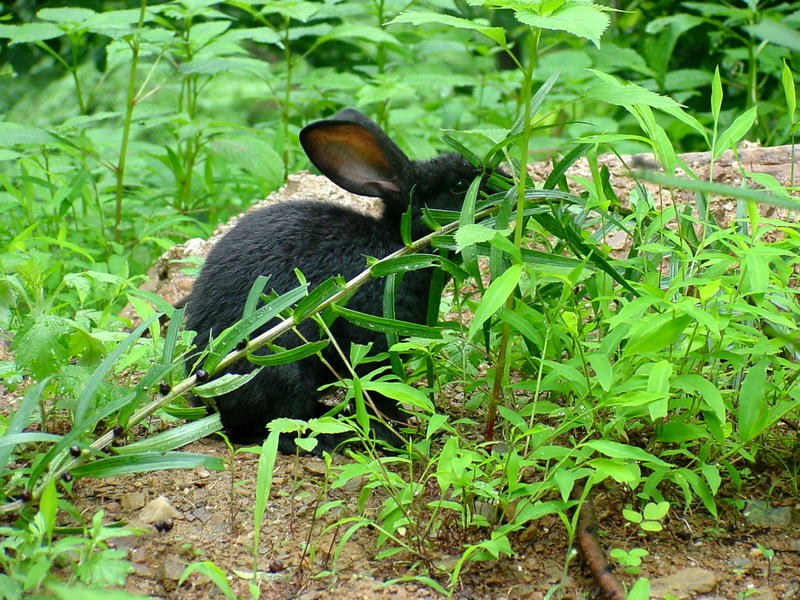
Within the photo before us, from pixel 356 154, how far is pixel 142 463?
6.17 feet

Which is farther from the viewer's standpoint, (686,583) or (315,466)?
(315,466)

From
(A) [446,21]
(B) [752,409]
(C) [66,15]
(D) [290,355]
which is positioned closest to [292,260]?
(D) [290,355]

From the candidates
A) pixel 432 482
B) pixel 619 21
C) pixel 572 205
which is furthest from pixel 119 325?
pixel 619 21

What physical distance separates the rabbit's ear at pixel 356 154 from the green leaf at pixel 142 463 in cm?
167

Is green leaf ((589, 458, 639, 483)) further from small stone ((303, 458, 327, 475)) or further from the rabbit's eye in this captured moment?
the rabbit's eye

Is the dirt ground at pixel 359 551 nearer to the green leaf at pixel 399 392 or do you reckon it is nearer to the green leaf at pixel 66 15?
the green leaf at pixel 399 392

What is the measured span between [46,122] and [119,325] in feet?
12.0

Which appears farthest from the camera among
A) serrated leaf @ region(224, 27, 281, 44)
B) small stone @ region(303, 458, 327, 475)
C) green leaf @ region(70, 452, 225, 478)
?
serrated leaf @ region(224, 27, 281, 44)

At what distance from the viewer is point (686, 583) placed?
2148 mm

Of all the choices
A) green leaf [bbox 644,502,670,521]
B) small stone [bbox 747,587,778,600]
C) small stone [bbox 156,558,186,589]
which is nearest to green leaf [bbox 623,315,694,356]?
green leaf [bbox 644,502,670,521]

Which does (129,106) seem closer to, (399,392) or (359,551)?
(399,392)

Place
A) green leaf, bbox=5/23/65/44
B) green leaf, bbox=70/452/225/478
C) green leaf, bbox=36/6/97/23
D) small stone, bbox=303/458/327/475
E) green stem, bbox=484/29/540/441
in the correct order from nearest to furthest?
green leaf, bbox=70/452/225/478 → green stem, bbox=484/29/540/441 → small stone, bbox=303/458/327/475 → green leaf, bbox=5/23/65/44 → green leaf, bbox=36/6/97/23

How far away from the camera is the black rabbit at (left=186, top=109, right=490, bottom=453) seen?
3.24 metres

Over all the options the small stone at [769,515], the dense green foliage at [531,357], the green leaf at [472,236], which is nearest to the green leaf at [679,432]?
the dense green foliage at [531,357]
